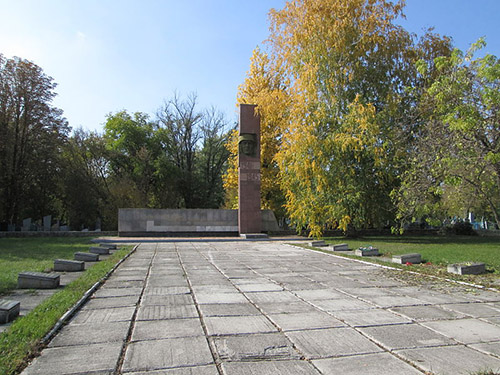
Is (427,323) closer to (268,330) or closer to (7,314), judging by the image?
(268,330)

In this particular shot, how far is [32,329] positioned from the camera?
163 inches

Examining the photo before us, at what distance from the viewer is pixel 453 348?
3.72 metres

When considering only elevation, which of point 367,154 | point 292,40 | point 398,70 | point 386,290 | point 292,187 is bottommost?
point 386,290

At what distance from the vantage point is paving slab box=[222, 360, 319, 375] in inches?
124

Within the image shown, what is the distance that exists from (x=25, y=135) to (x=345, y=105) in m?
22.7

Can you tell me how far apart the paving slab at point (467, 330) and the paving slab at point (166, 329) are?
2664mm

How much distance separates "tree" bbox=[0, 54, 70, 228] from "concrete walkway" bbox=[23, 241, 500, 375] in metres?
24.3

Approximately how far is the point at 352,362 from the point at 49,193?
3419cm

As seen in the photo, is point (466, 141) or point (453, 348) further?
point (466, 141)

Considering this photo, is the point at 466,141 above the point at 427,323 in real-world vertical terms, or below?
above

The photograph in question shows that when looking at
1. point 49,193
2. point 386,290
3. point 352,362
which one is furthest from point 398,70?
point 49,193

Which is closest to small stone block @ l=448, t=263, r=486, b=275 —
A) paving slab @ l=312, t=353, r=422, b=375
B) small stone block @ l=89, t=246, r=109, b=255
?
paving slab @ l=312, t=353, r=422, b=375

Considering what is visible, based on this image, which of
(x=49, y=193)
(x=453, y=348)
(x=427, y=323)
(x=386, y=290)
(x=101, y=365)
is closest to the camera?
(x=101, y=365)

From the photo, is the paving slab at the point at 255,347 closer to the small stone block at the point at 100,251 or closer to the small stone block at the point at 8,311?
the small stone block at the point at 8,311
